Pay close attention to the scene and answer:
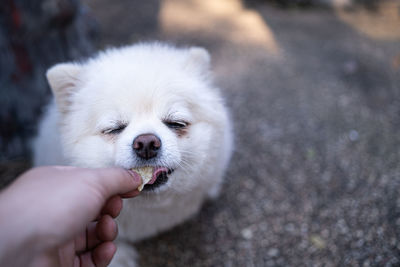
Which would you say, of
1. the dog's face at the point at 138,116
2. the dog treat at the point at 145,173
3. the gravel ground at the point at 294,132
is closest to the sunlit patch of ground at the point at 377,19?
the gravel ground at the point at 294,132

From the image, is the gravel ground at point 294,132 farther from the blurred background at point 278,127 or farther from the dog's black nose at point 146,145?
the dog's black nose at point 146,145

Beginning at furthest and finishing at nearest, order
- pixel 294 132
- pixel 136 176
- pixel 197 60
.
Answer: pixel 294 132 → pixel 197 60 → pixel 136 176

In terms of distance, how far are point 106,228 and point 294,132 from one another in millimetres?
2463

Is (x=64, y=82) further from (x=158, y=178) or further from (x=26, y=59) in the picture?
(x=26, y=59)

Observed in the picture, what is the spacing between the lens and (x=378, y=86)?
11.8ft

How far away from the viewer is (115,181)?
1.31 metres

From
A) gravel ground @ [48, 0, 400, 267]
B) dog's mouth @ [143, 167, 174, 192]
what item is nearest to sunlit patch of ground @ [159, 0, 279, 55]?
gravel ground @ [48, 0, 400, 267]

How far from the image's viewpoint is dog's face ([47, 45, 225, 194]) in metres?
1.62

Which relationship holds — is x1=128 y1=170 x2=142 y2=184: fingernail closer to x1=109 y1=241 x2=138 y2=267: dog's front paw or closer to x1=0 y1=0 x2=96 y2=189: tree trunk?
x1=109 y1=241 x2=138 y2=267: dog's front paw

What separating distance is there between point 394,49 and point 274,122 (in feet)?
8.42

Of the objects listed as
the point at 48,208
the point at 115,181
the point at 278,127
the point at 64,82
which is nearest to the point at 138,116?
the point at 115,181

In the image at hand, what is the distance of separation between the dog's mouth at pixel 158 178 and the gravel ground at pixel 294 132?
1.01 meters

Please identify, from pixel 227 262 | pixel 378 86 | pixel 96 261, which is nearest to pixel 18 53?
pixel 96 261

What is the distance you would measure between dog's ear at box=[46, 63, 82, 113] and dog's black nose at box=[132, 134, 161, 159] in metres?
0.72
